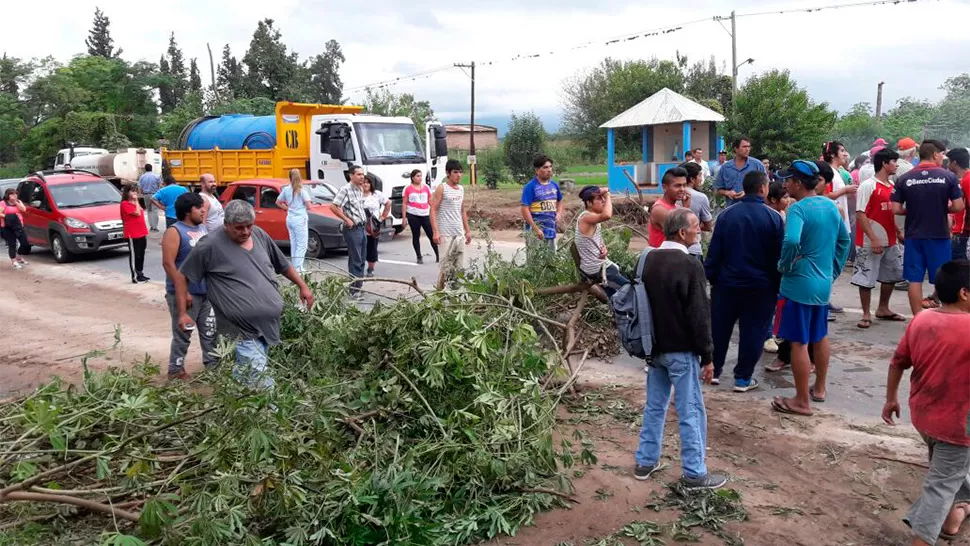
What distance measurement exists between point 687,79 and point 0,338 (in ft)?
160

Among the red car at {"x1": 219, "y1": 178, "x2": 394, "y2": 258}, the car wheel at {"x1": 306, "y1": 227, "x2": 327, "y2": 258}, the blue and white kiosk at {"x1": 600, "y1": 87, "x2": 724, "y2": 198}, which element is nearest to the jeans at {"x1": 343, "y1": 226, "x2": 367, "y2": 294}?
the red car at {"x1": 219, "y1": 178, "x2": 394, "y2": 258}

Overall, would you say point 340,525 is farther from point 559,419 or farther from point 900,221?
point 900,221

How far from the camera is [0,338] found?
10039 millimetres

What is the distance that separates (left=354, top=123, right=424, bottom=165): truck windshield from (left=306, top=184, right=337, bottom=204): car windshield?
1.58m

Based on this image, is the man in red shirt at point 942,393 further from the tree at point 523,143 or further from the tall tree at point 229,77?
the tall tree at point 229,77

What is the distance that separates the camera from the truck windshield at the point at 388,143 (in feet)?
57.8

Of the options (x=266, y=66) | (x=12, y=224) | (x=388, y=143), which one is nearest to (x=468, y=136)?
(x=266, y=66)

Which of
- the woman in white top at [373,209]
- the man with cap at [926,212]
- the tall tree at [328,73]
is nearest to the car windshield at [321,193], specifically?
the woman in white top at [373,209]

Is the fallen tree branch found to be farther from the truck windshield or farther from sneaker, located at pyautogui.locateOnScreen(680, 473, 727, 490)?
the truck windshield

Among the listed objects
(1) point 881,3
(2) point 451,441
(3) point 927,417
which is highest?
(1) point 881,3

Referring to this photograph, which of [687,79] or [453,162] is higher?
[687,79]

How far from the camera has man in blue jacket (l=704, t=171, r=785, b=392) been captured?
619 cm

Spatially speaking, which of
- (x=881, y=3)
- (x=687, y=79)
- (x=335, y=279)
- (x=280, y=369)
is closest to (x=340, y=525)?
(x=280, y=369)

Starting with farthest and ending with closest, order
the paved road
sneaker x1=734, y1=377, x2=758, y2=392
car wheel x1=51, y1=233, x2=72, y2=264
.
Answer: car wheel x1=51, y1=233, x2=72, y2=264
sneaker x1=734, y1=377, x2=758, y2=392
the paved road
